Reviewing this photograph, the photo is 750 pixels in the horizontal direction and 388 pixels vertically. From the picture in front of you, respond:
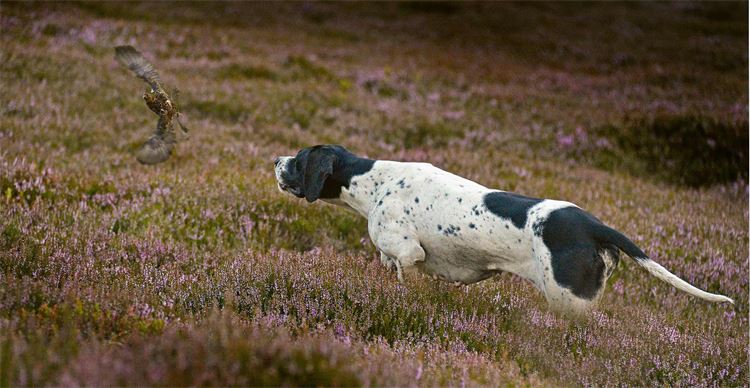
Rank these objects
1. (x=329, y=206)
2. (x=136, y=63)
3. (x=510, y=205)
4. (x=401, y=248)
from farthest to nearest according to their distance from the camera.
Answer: (x=329, y=206), (x=136, y=63), (x=401, y=248), (x=510, y=205)

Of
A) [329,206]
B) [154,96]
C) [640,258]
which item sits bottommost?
[329,206]

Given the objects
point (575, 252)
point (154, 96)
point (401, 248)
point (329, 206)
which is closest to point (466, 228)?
point (401, 248)

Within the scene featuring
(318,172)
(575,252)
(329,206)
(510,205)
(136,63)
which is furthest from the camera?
(329,206)

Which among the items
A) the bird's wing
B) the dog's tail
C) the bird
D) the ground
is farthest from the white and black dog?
the bird's wing

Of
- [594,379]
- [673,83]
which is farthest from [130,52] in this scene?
[673,83]

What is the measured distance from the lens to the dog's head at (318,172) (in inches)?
227

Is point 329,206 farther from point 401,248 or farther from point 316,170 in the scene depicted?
point 401,248

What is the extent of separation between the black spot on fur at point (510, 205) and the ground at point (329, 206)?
0.73m

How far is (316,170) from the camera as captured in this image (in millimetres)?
5766

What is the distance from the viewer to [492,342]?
446 centimetres

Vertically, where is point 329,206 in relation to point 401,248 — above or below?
below

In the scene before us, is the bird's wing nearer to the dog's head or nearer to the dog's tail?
the dog's head

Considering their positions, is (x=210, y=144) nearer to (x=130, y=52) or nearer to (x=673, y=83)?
(x=130, y=52)

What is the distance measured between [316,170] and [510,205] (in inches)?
68.5
